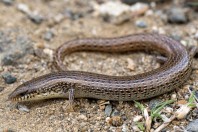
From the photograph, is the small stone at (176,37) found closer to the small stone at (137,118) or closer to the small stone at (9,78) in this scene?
the small stone at (137,118)

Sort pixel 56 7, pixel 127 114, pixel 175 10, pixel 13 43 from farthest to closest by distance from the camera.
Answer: pixel 56 7, pixel 175 10, pixel 13 43, pixel 127 114

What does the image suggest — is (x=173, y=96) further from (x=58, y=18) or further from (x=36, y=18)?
(x=36, y=18)

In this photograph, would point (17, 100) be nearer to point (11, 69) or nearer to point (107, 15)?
point (11, 69)

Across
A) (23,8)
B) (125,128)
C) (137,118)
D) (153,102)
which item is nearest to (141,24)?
(153,102)

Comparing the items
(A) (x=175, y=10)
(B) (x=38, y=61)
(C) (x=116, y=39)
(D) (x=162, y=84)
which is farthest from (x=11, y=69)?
(A) (x=175, y=10)

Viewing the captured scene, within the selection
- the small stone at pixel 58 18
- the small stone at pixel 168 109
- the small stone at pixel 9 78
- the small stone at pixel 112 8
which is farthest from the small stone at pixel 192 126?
the small stone at pixel 58 18
